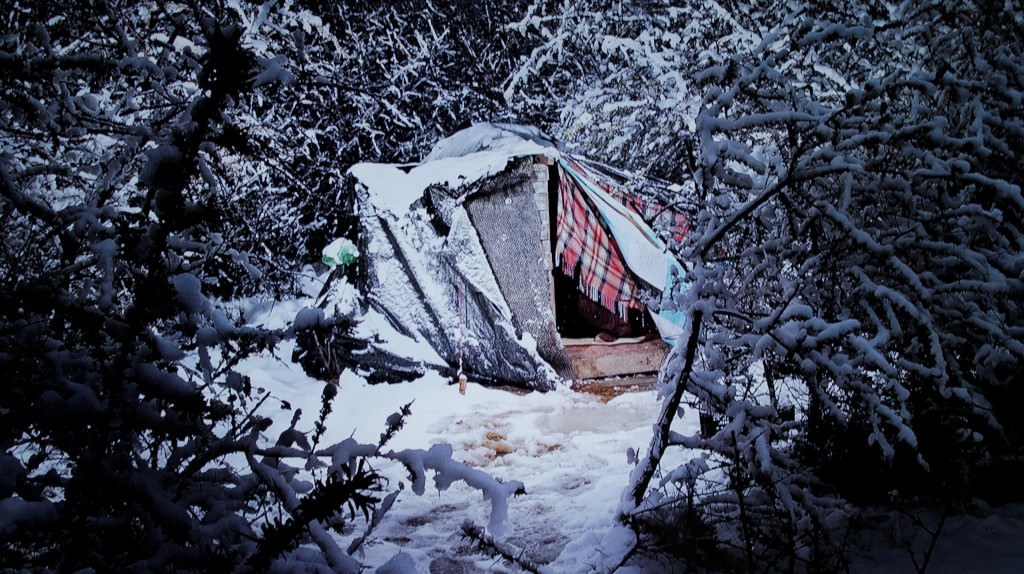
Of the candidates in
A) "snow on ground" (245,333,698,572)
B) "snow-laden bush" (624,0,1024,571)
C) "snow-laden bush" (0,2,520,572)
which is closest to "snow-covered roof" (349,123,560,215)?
"snow on ground" (245,333,698,572)

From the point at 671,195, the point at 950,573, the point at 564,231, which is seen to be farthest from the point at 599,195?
the point at 950,573

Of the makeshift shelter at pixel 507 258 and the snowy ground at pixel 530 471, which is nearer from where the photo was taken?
the snowy ground at pixel 530 471

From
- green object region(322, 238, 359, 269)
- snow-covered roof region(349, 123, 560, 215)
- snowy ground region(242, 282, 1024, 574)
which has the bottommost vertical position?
snowy ground region(242, 282, 1024, 574)

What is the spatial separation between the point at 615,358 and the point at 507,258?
1815mm

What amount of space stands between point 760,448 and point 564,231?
15.8 feet

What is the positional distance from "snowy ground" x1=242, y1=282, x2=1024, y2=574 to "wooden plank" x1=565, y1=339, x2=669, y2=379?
59 centimetres

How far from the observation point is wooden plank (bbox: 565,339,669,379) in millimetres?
6438

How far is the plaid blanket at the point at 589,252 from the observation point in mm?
6634

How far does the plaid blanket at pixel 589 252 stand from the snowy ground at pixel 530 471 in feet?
4.86

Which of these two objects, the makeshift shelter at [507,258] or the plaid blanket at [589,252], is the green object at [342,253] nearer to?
the makeshift shelter at [507,258]

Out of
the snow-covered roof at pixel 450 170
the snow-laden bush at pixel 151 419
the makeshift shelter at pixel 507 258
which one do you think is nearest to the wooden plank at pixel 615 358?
the makeshift shelter at pixel 507 258

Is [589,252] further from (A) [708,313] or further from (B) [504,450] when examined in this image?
(A) [708,313]

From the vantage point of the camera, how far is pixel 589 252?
22.2 ft

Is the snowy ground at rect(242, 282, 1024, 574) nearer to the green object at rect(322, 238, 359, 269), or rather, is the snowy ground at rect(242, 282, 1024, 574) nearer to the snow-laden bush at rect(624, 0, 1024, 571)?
the snow-laden bush at rect(624, 0, 1024, 571)
